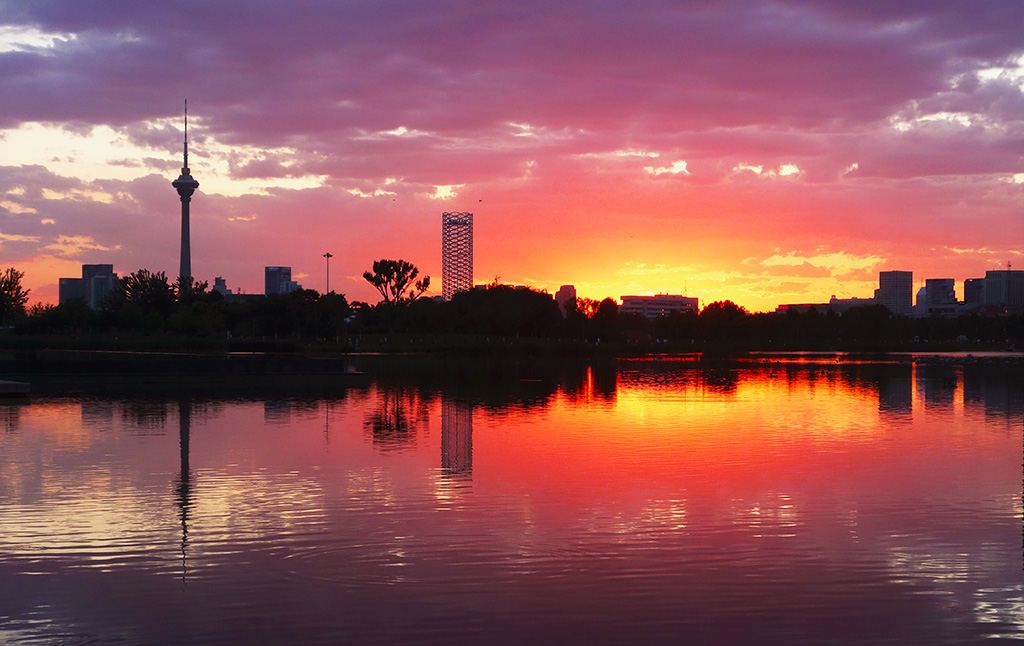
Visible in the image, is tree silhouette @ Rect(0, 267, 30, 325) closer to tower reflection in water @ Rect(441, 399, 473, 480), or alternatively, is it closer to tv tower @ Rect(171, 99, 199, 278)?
tower reflection in water @ Rect(441, 399, 473, 480)

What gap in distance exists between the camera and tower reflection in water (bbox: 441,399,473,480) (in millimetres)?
16875

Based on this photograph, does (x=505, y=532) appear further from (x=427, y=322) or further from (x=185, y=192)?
(x=185, y=192)

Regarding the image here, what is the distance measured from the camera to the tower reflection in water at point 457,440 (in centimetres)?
1688

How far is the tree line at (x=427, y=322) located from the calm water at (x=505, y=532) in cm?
4430

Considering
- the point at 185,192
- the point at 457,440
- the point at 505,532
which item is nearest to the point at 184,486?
the point at 505,532

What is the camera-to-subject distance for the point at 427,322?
369 feet

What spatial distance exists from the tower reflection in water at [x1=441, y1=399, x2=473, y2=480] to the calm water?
0.42 feet

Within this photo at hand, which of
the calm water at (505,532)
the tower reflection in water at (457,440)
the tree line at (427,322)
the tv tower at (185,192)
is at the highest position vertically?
the tv tower at (185,192)

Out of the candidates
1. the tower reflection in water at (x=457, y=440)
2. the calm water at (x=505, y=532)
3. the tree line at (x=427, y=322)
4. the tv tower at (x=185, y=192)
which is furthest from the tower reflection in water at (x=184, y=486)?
the tv tower at (x=185, y=192)

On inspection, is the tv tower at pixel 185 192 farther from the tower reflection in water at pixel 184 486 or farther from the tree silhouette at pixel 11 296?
the tower reflection in water at pixel 184 486

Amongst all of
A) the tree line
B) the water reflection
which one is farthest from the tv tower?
the water reflection

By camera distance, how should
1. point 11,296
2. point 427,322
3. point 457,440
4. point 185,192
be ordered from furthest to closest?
point 185,192, point 427,322, point 11,296, point 457,440

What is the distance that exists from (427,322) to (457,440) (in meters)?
91.7

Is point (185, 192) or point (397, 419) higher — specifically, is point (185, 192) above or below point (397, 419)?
above
